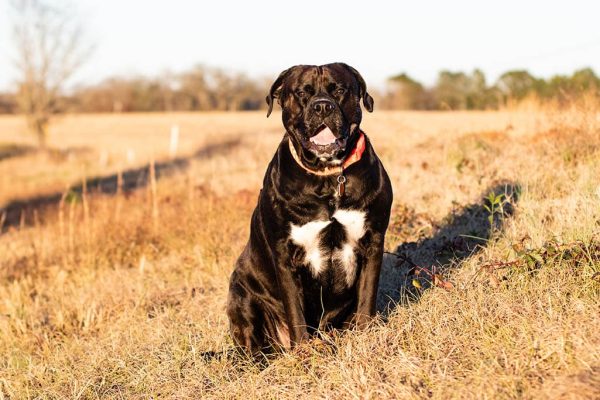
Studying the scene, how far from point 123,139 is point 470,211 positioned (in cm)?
2677

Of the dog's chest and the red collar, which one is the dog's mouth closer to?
the red collar

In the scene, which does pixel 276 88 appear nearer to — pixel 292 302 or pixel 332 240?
pixel 332 240

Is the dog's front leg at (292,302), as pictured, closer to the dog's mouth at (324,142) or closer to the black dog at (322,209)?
the black dog at (322,209)

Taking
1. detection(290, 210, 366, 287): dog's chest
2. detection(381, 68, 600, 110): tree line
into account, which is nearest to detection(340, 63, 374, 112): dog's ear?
detection(290, 210, 366, 287): dog's chest

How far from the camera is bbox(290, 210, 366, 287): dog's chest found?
3.53m

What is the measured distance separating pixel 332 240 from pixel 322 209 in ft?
0.61

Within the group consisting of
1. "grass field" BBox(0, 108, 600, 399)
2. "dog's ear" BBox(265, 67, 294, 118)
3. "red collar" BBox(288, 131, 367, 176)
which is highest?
"dog's ear" BBox(265, 67, 294, 118)

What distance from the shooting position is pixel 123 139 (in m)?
30.8

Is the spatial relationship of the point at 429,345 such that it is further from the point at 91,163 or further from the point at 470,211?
the point at 91,163

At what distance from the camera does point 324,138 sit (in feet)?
11.7

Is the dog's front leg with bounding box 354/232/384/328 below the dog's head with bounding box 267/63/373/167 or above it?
below

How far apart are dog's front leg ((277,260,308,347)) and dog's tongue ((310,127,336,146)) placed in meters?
0.66

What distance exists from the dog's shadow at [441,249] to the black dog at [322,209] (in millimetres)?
358

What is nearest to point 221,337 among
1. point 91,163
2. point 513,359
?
point 513,359
